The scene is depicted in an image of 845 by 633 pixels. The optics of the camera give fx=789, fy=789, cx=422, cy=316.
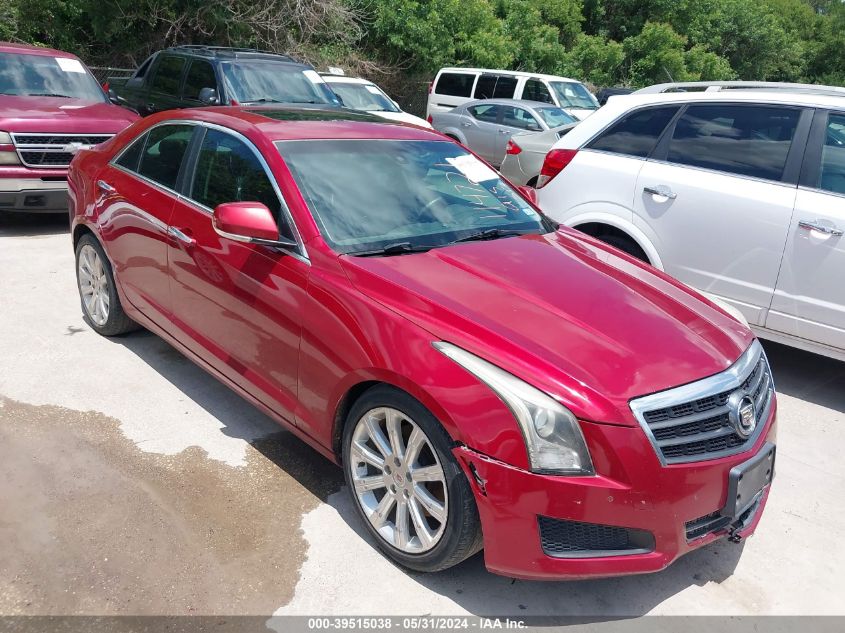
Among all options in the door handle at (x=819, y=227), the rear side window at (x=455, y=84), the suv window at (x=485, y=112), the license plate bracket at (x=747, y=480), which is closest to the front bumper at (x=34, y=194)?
the door handle at (x=819, y=227)

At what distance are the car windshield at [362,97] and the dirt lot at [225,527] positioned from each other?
29.9 feet

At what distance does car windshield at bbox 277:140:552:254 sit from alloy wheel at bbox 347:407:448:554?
82cm

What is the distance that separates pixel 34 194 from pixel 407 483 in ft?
19.7

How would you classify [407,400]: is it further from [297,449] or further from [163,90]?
[163,90]

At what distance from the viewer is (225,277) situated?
3832mm

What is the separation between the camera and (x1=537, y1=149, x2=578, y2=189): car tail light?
5.96 m

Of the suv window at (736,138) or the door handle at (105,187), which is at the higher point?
the suv window at (736,138)

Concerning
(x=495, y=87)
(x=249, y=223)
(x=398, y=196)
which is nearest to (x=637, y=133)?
(x=398, y=196)

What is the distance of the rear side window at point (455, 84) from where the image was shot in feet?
59.2

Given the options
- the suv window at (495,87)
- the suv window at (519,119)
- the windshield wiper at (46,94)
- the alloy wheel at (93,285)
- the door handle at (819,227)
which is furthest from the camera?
the suv window at (495,87)

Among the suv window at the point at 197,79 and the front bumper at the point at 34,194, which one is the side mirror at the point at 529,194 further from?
the suv window at the point at 197,79

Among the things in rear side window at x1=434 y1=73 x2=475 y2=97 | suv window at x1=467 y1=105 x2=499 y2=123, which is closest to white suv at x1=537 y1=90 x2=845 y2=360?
suv window at x1=467 y1=105 x2=499 y2=123

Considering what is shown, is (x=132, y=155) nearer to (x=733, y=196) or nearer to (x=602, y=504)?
(x=602, y=504)

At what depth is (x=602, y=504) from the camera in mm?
2650
